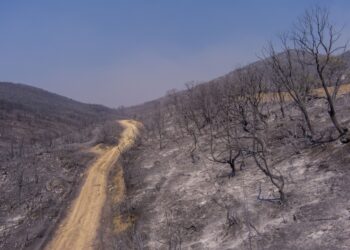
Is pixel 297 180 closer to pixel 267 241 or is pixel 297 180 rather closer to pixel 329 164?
pixel 329 164

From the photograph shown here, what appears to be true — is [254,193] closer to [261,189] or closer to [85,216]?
[261,189]

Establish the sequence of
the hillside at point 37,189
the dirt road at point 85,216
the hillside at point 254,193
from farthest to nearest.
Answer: the hillside at point 37,189 → the dirt road at point 85,216 → the hillside at point 254,193

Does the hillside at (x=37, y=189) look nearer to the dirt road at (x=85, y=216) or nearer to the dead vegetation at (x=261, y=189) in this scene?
the dirt road at (x=85, y=216)

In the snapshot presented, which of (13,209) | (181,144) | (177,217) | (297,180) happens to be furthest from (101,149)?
(297,180)

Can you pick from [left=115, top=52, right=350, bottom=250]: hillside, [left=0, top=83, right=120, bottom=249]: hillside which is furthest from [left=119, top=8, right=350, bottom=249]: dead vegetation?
[left=0, top=83, right=120, bottom=249]: hillside

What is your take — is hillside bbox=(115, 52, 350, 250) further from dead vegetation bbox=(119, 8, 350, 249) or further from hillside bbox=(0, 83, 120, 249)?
hillside bbox=(0, 83, 120, 249)

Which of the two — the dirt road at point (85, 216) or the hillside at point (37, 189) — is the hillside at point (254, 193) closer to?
the dirt road at point (85, 216)

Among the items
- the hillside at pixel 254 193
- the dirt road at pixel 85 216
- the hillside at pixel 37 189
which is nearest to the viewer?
the hillside at pixel 254 193

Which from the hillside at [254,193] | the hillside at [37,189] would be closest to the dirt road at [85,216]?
the hillside at [37,189]

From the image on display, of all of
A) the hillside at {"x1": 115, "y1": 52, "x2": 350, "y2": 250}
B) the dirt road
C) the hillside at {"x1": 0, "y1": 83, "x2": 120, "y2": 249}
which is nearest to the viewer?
the hillside at {"x1": 115, "y1": 52, "x2": 350, "y2": 250}

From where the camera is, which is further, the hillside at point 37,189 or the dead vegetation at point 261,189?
the hillside at point 37,189
